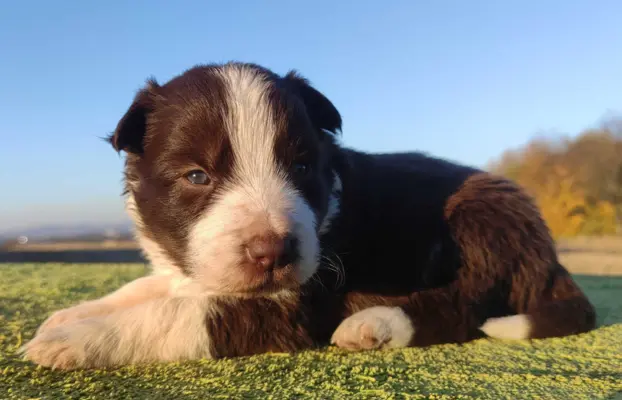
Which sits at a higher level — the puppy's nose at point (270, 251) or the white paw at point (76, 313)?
the puppy's nose at point (270, 251)

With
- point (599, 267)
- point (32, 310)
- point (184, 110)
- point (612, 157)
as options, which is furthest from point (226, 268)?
point (612, 157)

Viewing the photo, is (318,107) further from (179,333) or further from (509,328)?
(509,328)

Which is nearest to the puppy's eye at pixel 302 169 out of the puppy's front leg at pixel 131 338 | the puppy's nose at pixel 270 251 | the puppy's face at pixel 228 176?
the puppy's face at pixel 228 176

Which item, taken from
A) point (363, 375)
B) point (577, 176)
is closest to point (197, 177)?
point (363, 375)

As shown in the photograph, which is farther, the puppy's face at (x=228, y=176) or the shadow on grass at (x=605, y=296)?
the shadow on grass at (x=605, y=296)

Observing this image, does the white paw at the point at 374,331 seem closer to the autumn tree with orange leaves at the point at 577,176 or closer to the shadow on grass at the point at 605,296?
the shadow on grass at the point at 605,296

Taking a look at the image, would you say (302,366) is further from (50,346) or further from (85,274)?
(85,274)
